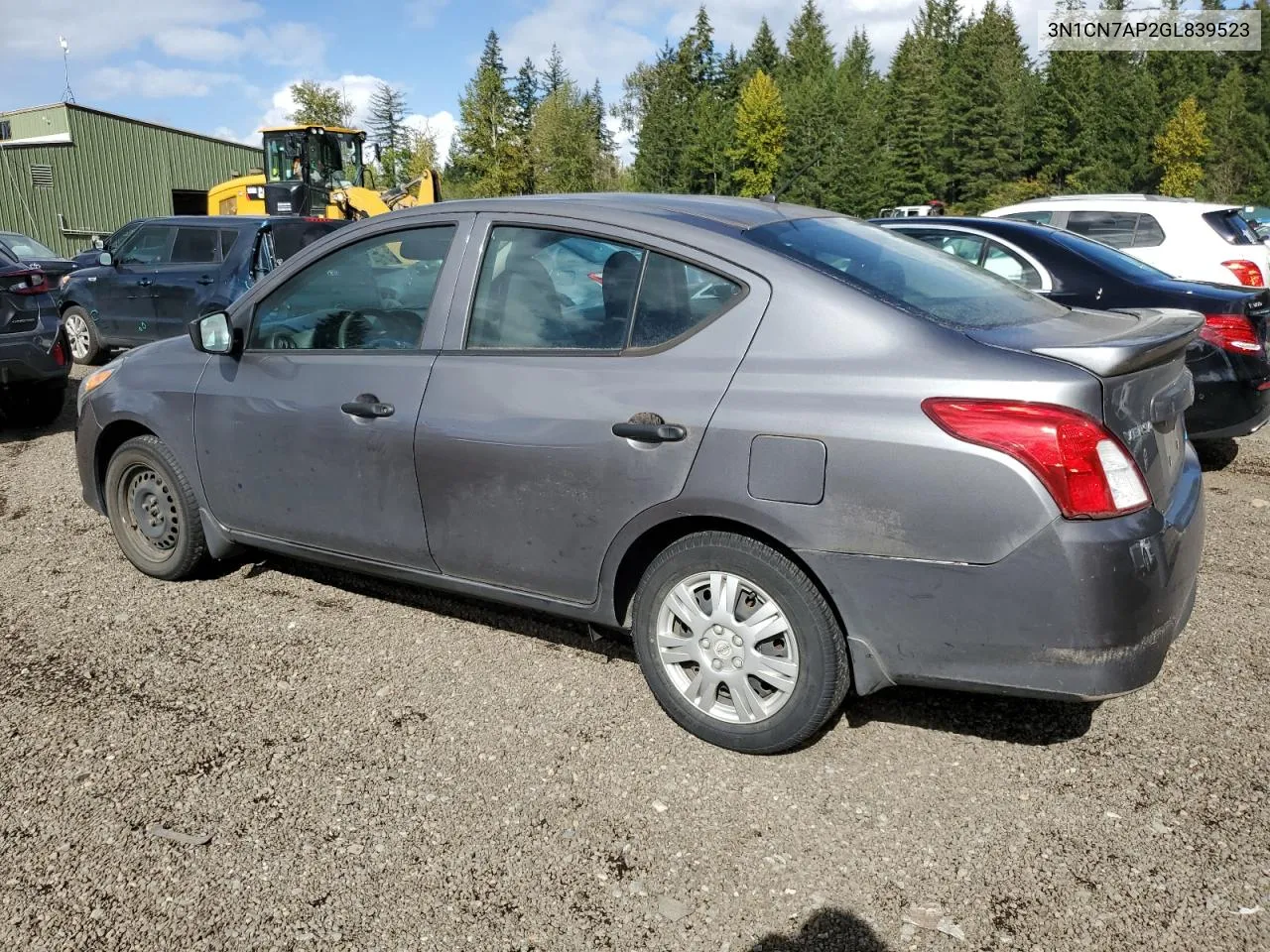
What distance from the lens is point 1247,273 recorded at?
8.55 m

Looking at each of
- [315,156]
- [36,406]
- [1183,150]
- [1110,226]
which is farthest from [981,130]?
[36,406]

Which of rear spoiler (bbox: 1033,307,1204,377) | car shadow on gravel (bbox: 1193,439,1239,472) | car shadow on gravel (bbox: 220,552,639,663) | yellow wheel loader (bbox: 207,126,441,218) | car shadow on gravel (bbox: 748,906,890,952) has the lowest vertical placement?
car shadow on gravel (bbox: 1193,439,1239,472)

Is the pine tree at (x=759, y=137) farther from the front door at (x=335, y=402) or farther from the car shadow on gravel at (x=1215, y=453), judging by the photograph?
the front door at (x=335, y=402)

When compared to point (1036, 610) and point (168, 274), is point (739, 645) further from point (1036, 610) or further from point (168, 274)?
point (168, 274)

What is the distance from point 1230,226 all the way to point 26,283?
33.7ft

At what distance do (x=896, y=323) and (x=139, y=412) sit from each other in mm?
3395

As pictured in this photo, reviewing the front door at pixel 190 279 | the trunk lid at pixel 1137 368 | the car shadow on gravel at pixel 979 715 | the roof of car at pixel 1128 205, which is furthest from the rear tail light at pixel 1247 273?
the front door at pixel 190 279

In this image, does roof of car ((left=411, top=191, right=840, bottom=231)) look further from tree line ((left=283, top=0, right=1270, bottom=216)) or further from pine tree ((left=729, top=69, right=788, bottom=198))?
pine tree ((left=729, top=69, right=788, bottom=198))

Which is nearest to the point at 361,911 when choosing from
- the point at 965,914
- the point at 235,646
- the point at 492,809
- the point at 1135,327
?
the point at 492,809

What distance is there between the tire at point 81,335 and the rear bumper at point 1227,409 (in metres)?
11.4

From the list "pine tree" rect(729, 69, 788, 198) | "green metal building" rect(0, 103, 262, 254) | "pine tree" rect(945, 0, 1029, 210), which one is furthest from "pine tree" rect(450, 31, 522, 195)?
"pine tree" rect(945, 0, 1029, 210)

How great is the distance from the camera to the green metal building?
33.4m

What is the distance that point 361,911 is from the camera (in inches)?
100

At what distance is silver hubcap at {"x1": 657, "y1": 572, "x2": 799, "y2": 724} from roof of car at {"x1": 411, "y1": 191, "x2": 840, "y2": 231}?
1170mm
